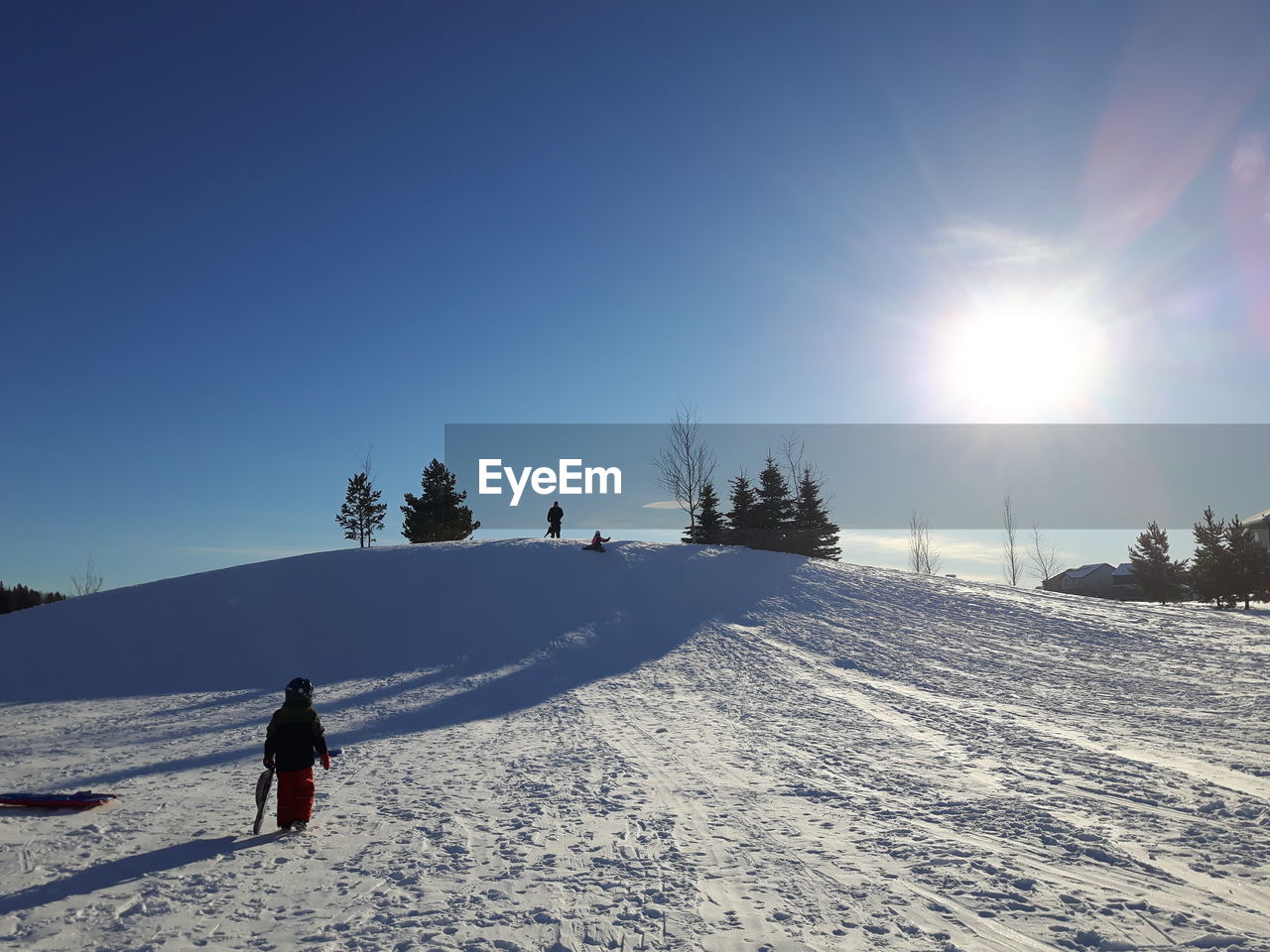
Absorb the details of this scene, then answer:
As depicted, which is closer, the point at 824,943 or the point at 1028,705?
the point at 824,943

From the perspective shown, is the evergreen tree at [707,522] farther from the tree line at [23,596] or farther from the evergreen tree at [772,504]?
the tree line at [23,596]

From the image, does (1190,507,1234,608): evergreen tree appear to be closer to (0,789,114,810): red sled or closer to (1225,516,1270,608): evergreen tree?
(1225,516,1270,608): evergreen tree

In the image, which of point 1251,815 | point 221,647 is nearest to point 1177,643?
point 1251,815

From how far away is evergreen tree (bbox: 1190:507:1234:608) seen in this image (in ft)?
115

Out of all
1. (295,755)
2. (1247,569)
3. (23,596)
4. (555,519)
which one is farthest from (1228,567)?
(23,596)

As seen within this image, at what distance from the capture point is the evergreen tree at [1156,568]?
4488 cm

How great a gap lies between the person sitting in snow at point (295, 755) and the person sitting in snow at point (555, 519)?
2377 cm

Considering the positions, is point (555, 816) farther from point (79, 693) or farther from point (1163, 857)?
point (79, 693)

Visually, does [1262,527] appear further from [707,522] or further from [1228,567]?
[707,522]

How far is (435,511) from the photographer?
50.3 metres

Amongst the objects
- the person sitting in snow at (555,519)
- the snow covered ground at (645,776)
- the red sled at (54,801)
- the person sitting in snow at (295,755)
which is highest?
the person sitting in snow at (555,519)

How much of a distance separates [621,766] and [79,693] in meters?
14.3

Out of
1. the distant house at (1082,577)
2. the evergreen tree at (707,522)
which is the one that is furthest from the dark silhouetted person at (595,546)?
the distant house at (1082,577)

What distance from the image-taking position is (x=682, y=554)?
29.1m
